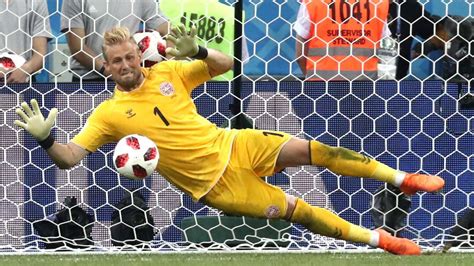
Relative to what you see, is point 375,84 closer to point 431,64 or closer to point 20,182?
point 431,64

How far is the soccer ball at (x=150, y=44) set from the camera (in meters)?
8.09

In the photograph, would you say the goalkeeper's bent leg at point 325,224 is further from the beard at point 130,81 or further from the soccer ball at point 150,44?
the soccer ball at point 150,44

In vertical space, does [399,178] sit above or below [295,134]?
above

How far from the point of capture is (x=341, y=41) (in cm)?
884

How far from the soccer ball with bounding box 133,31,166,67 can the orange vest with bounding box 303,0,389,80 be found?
1109mm

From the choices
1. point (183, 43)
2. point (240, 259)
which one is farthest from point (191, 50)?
point (240, 259)

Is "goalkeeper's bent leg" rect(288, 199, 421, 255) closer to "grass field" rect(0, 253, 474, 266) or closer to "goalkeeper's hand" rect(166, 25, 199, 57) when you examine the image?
"grass field" rect(0, 253, 474, 266)

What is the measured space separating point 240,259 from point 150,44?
139cm

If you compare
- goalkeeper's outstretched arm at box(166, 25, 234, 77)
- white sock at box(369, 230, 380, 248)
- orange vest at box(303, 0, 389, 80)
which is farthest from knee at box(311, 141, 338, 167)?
orange vest at box(303, 0, 389, 80)

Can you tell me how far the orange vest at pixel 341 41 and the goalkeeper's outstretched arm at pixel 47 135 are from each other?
190 cm

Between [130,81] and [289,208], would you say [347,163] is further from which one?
[130,81]

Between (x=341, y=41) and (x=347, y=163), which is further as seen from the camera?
(x=341, y=41)

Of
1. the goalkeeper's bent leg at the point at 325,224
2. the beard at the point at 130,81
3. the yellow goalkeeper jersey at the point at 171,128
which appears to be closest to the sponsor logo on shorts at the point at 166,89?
the yellow goalkeeper jersey at the point at 171,128

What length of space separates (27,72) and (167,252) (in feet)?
4.84
